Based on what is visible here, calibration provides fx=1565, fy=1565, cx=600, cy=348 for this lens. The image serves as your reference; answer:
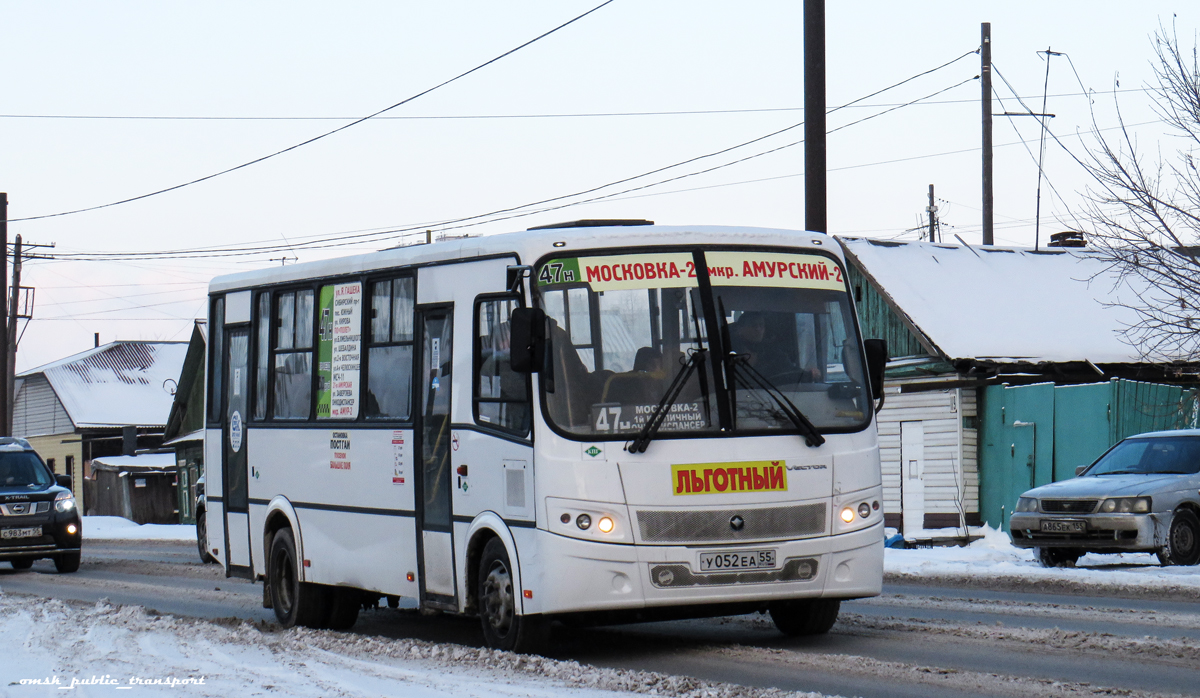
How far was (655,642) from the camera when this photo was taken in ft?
35.7

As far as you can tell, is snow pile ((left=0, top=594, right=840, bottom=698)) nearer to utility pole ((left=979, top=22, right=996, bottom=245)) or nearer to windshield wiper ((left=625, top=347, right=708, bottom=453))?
windshield wiper ((left=625, top=347, right=708, bottom=453))

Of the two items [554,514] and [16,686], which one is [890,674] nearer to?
[554,514]

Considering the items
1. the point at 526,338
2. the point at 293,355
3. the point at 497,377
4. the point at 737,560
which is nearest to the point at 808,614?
the point at 737,560

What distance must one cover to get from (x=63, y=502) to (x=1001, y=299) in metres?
17.6

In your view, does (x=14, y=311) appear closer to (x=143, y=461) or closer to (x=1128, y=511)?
(x=143, y=461)

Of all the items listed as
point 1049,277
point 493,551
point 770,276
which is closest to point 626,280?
point 770,276

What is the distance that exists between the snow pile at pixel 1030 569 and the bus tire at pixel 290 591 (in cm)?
559

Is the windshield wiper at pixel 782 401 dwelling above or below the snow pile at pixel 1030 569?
above

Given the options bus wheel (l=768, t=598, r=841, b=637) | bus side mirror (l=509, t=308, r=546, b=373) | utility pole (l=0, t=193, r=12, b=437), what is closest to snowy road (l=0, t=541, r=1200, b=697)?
bus wheel (l=768, t=598, r=841, b=637)

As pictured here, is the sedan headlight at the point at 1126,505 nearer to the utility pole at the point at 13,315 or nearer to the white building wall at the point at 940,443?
the white building wall at the point at 940,443

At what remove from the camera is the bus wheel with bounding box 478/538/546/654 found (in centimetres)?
967

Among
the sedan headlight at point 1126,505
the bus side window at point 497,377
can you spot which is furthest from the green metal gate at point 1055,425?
the bus side window at point 497,377

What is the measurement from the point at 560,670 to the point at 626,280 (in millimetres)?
2475

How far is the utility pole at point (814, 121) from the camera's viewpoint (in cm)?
1816
